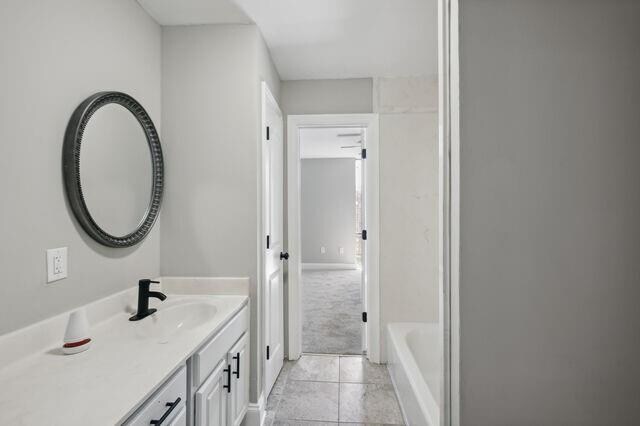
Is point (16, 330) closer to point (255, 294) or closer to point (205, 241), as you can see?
point (205, 241)

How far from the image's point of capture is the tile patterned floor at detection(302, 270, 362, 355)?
10.3ft

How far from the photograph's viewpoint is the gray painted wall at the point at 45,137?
3.49ft

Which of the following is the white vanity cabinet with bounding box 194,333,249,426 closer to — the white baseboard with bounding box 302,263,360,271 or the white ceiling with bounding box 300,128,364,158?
the white ceiling with bounding box 300,128,364,158

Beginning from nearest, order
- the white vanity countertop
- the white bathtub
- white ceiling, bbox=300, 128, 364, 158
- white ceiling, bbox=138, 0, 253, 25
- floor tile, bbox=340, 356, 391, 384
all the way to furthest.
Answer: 1. the white vanity countertop
2. the white bathtub
3. white ceiling, bbox=138, 0, 253, 25
4. floor tile, bbox=340, 356, 391, 384
5. white ceiling, bbox=300, 128, 364, 158

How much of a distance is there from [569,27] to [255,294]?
5.92ft

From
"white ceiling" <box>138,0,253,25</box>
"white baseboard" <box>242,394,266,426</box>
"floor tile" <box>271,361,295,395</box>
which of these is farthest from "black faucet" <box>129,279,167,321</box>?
"white ceiling" <box>138,0,253,25</box>

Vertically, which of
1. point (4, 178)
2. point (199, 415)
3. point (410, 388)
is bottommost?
point (410, 388)

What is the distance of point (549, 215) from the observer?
0.88m

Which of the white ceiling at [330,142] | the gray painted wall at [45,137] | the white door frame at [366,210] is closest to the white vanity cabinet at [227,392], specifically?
the gray painted wall at [45,137]

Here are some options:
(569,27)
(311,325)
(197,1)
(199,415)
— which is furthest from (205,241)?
(311,325)

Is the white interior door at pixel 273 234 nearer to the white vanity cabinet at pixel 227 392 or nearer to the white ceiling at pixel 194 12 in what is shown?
the white vanity cabinet at pixel 227 392

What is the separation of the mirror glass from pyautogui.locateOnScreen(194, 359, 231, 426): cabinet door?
0.81m

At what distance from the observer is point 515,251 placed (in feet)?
2.89

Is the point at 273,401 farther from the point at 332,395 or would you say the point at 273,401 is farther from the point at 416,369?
the point at 416,369
